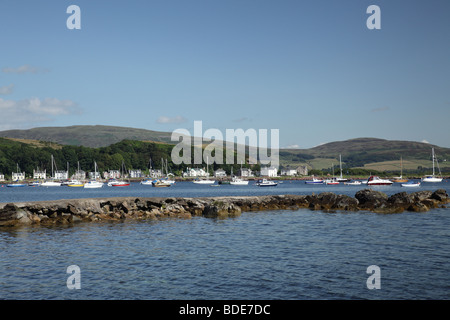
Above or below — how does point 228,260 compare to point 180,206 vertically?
below

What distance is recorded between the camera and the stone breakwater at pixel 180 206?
3988cm

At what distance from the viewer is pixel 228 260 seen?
74.6 feet

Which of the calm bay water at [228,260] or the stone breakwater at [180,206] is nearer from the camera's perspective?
the calm bay water at [228,260]

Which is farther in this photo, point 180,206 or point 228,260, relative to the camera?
point 180,206

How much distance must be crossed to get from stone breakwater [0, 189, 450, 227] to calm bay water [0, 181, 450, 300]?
382 centimetres

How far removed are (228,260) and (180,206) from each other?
25.7m

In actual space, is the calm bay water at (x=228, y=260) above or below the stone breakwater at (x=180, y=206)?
below

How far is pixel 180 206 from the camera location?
4781 centimetres

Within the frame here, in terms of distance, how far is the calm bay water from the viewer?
55.5 ft

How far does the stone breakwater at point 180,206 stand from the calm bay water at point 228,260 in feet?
12.5

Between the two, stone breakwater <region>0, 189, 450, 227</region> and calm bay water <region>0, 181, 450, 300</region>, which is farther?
stone breakwater <region>0, 189, 450, 227</region>
